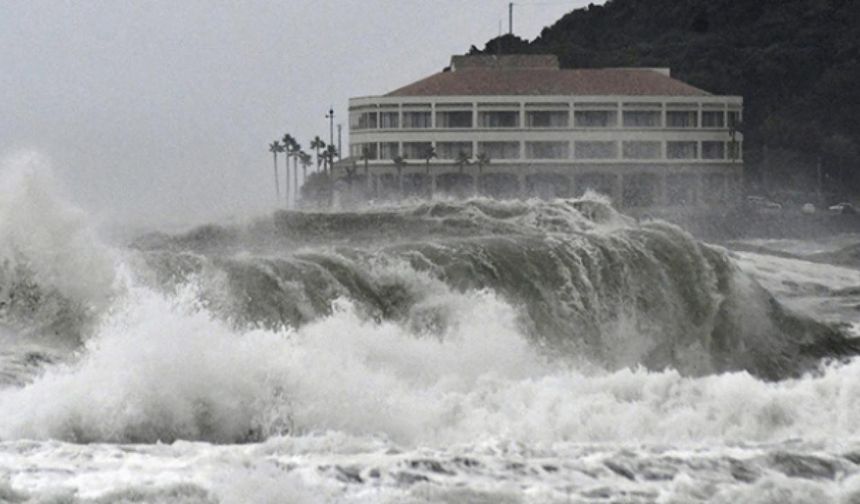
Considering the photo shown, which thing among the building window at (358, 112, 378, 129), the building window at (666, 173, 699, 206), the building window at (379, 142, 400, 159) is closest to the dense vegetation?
the building window at (666, 173, 699, 206)

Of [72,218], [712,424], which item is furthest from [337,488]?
[72,218]

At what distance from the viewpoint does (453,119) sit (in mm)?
93375

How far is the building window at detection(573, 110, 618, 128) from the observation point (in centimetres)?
9312

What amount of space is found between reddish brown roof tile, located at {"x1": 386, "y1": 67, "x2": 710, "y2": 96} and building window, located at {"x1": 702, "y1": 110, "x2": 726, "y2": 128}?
118cm

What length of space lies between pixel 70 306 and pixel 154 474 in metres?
8.80

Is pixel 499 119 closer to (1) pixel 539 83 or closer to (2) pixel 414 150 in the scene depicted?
(1) pixel 539 83

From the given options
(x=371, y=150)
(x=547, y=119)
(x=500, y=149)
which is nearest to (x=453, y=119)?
(x=500, y=149)

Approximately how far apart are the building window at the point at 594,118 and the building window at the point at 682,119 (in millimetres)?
3514

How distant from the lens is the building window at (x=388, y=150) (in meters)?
93.2

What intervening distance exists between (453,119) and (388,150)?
395 centimetres

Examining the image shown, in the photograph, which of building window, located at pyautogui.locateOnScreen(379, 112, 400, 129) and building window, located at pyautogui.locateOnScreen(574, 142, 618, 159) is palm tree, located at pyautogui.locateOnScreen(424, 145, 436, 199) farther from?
building window, located at pyautogui.locateOnScreen(574, 142, 618, 159)

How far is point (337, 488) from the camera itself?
15500 millimetres

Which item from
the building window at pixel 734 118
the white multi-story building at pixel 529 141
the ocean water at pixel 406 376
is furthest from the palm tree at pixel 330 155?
the ocean water at pixel 406 376

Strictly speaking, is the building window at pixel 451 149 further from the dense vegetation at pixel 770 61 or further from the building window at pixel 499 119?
the dense vegetation at pixel 770 61
